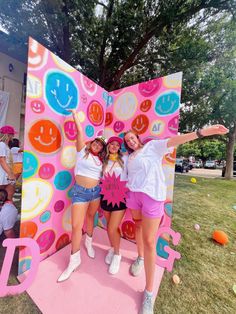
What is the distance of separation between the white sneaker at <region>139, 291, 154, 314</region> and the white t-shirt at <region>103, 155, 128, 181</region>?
1235 millimetres

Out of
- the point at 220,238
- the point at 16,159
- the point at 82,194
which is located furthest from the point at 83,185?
the point at 220,238

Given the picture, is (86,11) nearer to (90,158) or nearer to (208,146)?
(90,158)

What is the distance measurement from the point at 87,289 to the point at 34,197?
120cm

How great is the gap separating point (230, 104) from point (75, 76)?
938 centimetres

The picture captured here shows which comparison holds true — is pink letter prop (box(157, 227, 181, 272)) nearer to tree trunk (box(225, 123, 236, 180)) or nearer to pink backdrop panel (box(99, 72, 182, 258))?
pink backdrop panel (box(99, 72, 182, 258))

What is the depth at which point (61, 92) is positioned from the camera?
7.99 feet

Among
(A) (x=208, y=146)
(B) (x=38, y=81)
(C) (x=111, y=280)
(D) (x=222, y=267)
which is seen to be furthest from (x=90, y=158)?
(A) (x=208, y=146)

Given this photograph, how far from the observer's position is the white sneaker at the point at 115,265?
7.66ft

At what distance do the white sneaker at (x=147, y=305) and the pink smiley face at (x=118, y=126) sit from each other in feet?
7.55

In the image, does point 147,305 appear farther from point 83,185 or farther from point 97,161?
point 97,161

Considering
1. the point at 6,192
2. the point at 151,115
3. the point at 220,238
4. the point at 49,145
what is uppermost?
the point at 151,115

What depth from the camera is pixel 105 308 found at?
6.16ft

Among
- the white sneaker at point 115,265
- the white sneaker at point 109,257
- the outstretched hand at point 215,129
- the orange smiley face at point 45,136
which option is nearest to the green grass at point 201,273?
the white sneaker at point 115,265

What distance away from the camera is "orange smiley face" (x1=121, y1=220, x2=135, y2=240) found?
9.99 ft
